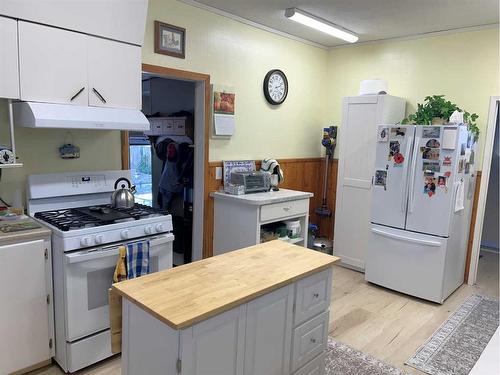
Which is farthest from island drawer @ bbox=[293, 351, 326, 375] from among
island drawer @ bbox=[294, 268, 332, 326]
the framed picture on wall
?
the framed picture on wall

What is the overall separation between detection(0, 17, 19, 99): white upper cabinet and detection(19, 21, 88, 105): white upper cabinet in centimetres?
3

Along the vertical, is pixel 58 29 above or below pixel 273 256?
above

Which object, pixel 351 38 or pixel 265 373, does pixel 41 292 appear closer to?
pixel 265 373

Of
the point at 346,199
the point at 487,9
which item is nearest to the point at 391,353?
the point at 346,199

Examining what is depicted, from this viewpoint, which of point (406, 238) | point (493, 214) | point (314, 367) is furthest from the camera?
point (493, 214)

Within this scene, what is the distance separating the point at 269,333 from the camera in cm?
182

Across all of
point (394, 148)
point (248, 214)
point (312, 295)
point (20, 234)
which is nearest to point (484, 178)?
point (394, 148)

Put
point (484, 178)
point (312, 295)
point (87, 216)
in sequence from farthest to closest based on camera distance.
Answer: point (484, 178) → point (87, 216) → point (312, 295)

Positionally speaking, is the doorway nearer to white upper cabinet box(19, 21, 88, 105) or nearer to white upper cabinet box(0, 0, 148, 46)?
white upper cabinet box(0, 0, 148, 46)

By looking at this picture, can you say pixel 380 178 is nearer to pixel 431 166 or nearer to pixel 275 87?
pixel 431 166

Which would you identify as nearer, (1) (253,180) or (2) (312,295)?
(2) (312,295)

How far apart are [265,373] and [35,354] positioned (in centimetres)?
154

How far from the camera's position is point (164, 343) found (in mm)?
1493

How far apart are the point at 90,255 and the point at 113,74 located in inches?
49.7
